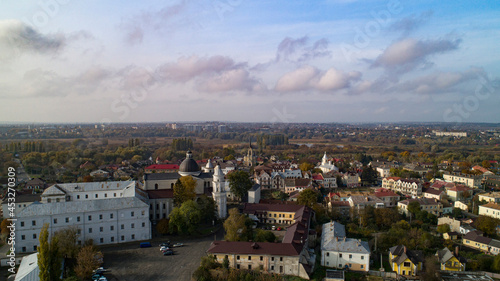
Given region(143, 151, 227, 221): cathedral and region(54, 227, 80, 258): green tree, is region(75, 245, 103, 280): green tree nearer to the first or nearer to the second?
region(54, 227, 80, 258): green tree

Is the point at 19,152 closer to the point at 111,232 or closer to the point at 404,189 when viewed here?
the point at 111,232

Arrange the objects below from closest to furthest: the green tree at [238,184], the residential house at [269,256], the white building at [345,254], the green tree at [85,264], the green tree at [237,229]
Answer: the green tree at [85,264] → the residential house at [269,256] → the white building at [345,254] → the green tree at [237,229] → the green tree at [238,184]

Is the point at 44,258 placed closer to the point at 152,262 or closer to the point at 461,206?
the point at 152,262

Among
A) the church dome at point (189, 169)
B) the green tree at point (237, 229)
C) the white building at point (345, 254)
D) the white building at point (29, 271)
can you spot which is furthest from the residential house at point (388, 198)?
the white building at point (29, 271)

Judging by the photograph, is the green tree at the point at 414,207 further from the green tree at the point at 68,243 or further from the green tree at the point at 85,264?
the green tree at the point at 68,243

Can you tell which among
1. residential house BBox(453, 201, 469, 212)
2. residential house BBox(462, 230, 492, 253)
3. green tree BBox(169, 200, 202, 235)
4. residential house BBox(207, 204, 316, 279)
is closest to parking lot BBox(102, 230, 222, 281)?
green tree BBox(169, 200, 202, 235)

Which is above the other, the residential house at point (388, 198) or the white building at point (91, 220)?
the white building at point (91, 220)
